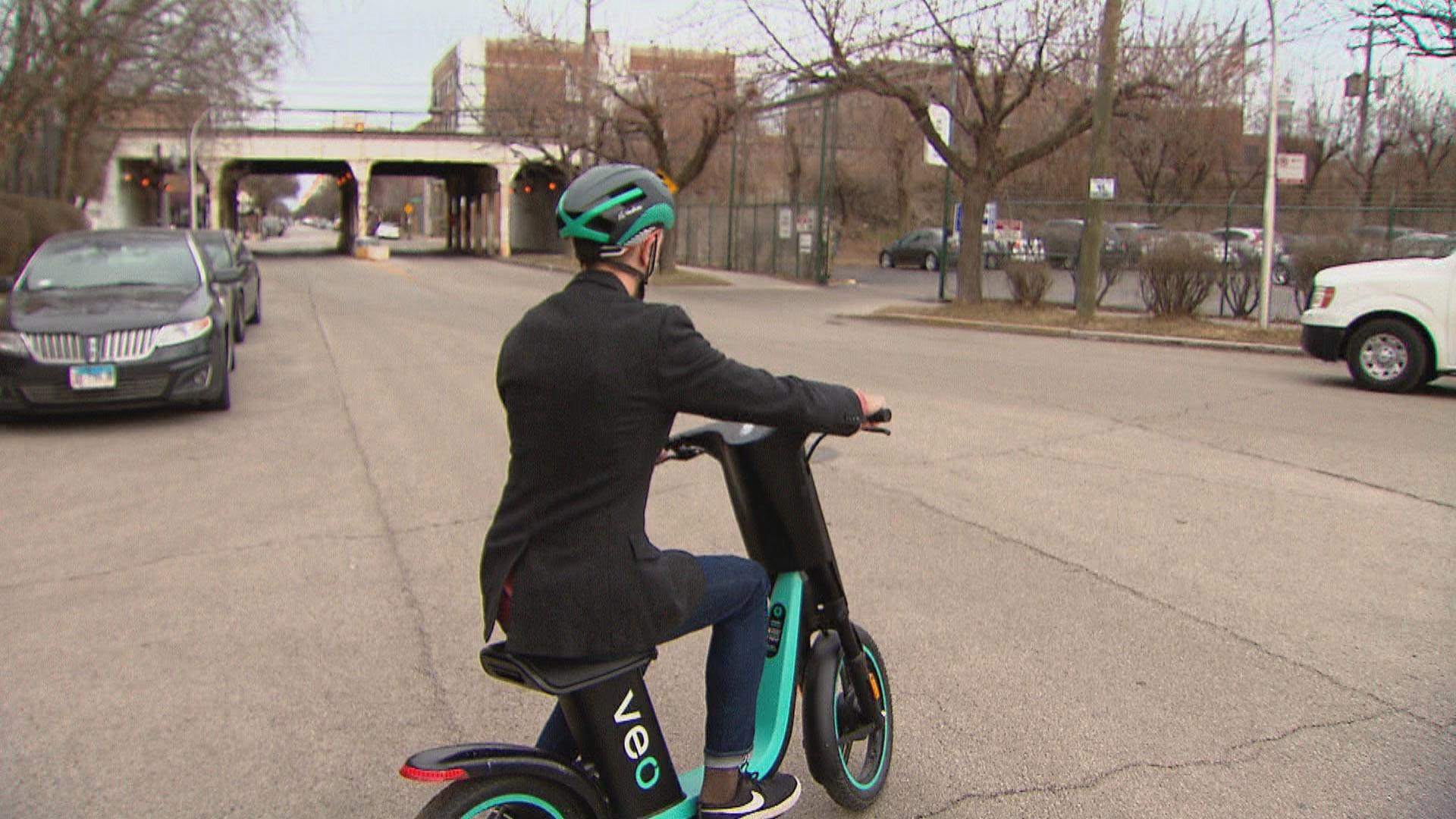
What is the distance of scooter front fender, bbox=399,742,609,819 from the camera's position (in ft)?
8.09

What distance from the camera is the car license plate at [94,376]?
9.68 meters

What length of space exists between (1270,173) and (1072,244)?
8875mm

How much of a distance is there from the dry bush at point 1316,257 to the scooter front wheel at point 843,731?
59.8 ft

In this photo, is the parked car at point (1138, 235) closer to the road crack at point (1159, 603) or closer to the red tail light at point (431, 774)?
the road crack at point (1159, 603)

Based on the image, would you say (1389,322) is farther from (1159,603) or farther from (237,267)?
(237,267)

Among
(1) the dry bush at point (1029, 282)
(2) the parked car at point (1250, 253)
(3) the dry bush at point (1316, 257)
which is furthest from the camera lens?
(1) the dry bush at point (1029, 282)

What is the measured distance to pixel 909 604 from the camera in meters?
5.50

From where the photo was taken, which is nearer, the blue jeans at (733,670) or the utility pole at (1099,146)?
the blue jeans at (733,670)

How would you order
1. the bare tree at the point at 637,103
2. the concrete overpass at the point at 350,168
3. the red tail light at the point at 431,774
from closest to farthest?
the red tail light at the point at 431,774
the bare tree at the point at 637,103
the concrete overpass at the point at 350,168

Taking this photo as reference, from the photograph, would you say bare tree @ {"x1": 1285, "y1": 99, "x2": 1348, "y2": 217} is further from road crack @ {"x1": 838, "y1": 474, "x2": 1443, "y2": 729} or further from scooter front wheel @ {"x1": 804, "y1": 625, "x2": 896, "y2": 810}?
scooter front wheel @ {"x1": 804, "y1": 625, "x2": 896, "y2": 810}

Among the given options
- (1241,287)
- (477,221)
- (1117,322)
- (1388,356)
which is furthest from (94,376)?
(477,221)

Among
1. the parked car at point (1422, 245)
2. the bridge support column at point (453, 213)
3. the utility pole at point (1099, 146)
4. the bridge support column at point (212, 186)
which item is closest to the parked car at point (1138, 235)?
the utility pole at point (1099, 146)

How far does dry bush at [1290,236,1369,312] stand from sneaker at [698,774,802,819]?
1882 centimetres

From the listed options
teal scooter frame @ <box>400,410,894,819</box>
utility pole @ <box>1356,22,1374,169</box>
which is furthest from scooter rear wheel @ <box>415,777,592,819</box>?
utility pole @ <box>1356,22,1374,169</box>
